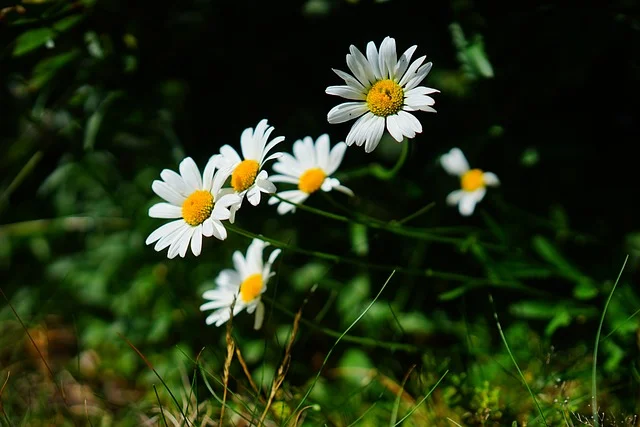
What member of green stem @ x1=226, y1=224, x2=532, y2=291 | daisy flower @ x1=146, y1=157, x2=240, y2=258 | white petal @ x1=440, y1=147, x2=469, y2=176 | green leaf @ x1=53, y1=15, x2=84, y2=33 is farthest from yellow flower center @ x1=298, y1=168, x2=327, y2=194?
green leaf @ x1=53, y1=15, x2=84, y2=33

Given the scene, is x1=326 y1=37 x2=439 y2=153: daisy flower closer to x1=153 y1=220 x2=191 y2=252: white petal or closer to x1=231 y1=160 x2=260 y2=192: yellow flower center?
x1=231 y1=160 x2=260 y2=192: yellow flower center

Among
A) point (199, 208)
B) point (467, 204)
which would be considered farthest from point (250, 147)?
point (467, 204)

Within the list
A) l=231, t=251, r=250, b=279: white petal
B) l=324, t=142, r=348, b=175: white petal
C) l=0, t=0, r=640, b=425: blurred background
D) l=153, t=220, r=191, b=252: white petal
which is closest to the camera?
l=153, t=220, r=191, b=252: white petal

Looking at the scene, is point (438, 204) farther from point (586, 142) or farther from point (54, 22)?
point (54, 22)

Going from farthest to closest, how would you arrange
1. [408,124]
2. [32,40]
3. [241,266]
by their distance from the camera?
[32,40]
[241,266]
[408,124]

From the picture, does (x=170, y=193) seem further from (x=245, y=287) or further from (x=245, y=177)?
(x=245, y=287)

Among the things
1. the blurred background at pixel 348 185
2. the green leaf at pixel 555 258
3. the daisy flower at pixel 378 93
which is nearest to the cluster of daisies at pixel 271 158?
the daisy flower at pixel 378 93

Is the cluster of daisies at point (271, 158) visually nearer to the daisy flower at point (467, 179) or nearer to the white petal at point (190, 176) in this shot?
the white petal at point (190, 176)
